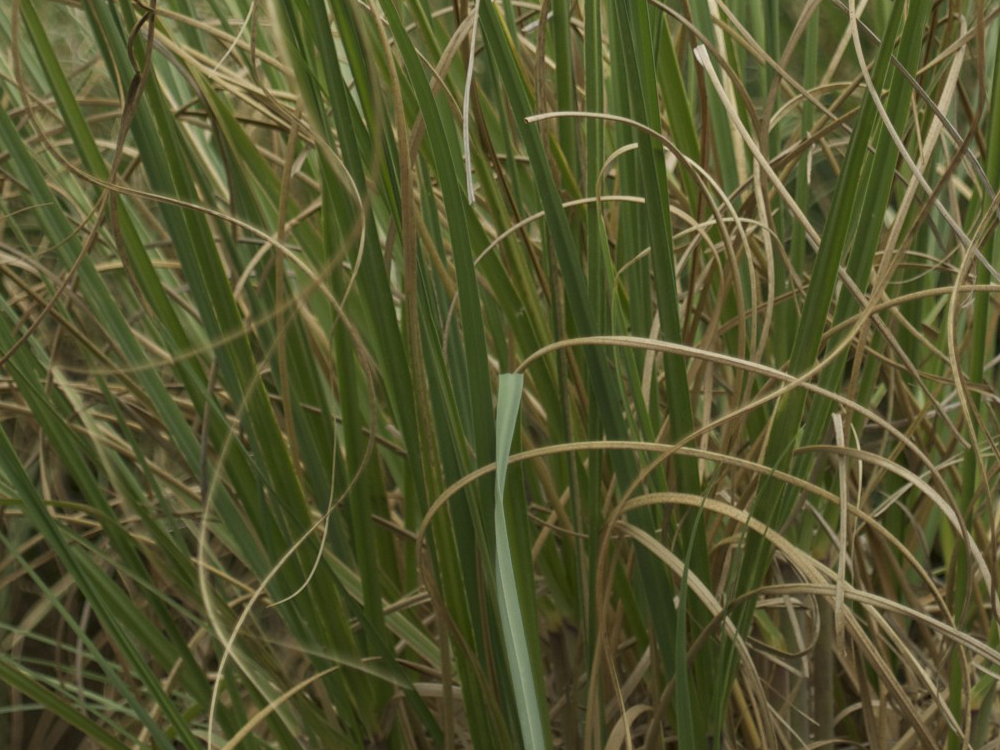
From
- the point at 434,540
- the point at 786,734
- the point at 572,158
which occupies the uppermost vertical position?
the point at 572,158

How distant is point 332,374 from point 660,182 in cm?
22

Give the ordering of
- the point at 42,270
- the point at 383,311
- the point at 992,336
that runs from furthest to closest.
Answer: the point at 992,336, the point at 42,270, the point at 383,311

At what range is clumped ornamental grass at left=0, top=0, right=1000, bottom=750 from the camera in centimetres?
41

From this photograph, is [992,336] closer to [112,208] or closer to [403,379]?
[403,379]

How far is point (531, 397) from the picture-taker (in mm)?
604

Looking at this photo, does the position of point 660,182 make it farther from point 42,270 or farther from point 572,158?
point 42,270

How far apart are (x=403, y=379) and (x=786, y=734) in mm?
287

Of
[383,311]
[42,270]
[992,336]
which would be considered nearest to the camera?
[383,311]

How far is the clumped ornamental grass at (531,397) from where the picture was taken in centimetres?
41

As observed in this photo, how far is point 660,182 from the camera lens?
44cm

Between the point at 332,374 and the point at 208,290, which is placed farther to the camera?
the point at 332,374

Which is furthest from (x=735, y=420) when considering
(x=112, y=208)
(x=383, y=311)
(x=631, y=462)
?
(x=112, y=208)

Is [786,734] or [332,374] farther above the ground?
[332,374]

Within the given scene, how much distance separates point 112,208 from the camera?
456mm
